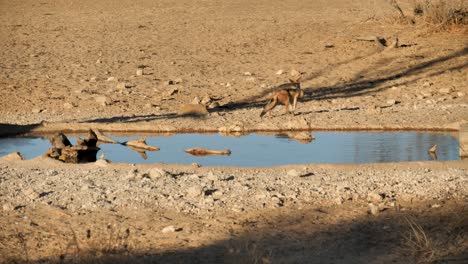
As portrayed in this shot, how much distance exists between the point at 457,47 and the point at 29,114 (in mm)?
8928

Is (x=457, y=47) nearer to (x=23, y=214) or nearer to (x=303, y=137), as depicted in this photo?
(x=303, y=137)

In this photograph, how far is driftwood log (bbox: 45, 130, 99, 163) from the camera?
1088 cm

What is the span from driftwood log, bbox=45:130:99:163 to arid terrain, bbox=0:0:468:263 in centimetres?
54

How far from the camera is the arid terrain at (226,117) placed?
7.30m

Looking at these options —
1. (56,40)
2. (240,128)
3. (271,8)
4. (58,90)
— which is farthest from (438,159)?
(271,8)

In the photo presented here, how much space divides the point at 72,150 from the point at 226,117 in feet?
12.6

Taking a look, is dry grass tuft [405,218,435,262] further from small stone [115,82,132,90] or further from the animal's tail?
small stone [115,82,132,90]

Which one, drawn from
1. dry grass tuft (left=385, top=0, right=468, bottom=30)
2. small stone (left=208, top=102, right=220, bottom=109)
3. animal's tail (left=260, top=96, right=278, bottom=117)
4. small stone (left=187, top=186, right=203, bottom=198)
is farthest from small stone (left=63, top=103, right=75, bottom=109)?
dry grass tuft (left=385, top=0, right=468, bottom=30)

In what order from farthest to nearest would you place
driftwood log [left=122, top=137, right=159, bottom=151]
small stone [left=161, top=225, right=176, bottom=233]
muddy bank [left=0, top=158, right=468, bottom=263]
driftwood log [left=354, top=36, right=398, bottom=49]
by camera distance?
driftwood log [left=354, top=36, right=398, bottom=49] → driftwood log [left=122, top=137, right=159, bottom=151] → small stone [left=161, top=225, right=176, bottom=233] → muddy bank [left=0, top=158, right=468, bottom=263]

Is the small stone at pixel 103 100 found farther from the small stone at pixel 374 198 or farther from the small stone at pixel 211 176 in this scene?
the small stone at pixel 374 198

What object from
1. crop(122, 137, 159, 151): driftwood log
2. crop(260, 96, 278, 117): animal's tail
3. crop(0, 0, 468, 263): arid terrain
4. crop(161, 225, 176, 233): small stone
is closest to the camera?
crop(0, 0, 468, 263): arid terrain

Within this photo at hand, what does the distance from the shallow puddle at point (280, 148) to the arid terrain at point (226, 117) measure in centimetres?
54

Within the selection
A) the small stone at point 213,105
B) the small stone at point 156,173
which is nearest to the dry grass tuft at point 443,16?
the small stone at point 213,105

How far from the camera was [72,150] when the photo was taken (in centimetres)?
1105
